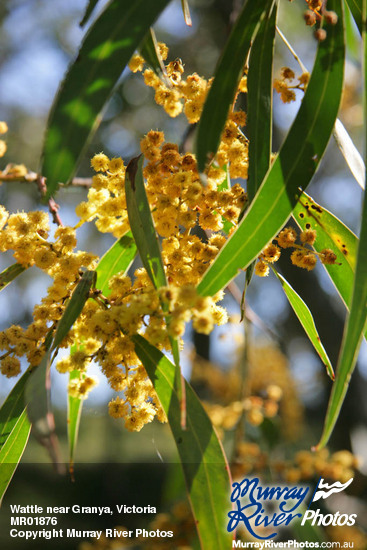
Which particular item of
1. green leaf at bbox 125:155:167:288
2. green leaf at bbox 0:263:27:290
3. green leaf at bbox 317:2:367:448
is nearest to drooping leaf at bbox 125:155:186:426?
green leaf at bbox 125:155:167:288

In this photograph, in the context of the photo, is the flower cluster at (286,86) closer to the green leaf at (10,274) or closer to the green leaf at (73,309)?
the green leaf at (73,309)

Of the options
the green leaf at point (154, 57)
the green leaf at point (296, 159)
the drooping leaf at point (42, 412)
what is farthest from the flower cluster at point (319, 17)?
the drooping leaf at point (42, 412)

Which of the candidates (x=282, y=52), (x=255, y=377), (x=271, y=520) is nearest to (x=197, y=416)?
(x=271, y=520)

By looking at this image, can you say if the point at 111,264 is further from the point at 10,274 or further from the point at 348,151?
the point at 348,151

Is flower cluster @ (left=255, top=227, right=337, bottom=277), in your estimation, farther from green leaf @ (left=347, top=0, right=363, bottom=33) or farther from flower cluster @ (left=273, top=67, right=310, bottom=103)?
green leaf @ (left=347, top=0, right=363, bottom=33)

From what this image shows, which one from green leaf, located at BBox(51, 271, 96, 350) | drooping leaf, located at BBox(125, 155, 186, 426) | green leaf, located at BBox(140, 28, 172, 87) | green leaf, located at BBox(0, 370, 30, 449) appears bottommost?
green leaf, located at BBox(0, 370, 30, 449)

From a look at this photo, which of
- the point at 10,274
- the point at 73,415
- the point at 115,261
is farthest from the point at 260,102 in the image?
the point at 73,415

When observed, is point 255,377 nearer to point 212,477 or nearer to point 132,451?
point 212,477
